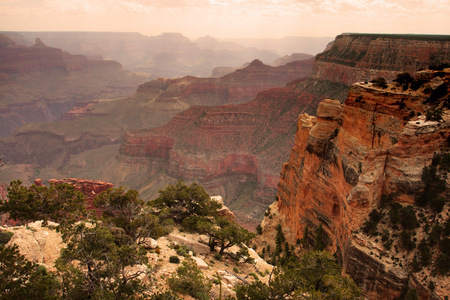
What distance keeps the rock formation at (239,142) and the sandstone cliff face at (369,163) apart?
136ft

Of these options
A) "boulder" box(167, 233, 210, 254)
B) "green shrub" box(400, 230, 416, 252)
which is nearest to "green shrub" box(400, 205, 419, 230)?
"green shrub" box(400, 230, 416, 252)

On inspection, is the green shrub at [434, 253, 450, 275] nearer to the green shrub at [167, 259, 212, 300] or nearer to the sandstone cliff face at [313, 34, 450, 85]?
the green shrub at [167, 259, 212, 300]

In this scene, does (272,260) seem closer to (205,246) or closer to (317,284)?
(205,246)

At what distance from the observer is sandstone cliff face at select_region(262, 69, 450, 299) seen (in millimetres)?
21688

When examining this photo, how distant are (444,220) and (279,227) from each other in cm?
1976

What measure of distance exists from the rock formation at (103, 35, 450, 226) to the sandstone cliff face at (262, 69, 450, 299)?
1629 inches

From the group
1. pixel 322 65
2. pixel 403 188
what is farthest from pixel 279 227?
pixel 322 65

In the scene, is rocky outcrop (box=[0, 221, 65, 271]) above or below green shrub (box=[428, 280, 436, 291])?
above

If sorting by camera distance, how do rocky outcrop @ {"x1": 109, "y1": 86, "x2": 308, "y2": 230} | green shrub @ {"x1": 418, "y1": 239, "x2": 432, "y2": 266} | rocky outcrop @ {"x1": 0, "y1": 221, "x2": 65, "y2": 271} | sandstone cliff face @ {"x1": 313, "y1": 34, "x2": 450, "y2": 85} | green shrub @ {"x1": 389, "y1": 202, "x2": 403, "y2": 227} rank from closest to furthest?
1. rocky outcrop @ {"x1": 0, "y1": 221, "x2": 65, "y2": 271}
2. green shrub @ {"x1": 418, "y1": 239, "x2": 432, "y2": 266}
3. green shrub @ {"x1": 389, "y1": 202, "x2": 403, "y2": 227}
4. sandstone cliff face @ {"x1": 313, "y1": 34, "x2": 450, "y2": 85}
5. rocky outcrop @ {"x1": 109, "y1": 86, "x2": 308, "y2": 230}

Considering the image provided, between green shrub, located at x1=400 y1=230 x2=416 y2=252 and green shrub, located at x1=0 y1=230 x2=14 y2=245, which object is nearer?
green shrub, located at x1=0 y1=230 x2=14 y2=245

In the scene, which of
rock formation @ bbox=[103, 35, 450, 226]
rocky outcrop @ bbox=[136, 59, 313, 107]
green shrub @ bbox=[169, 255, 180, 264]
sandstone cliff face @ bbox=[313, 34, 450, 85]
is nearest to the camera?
green shrub @ bbox=[169, 255, 180, 264]

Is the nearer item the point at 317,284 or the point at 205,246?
the point at 317,284

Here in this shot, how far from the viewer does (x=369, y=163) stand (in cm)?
2311

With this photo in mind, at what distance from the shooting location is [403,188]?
902 inches
